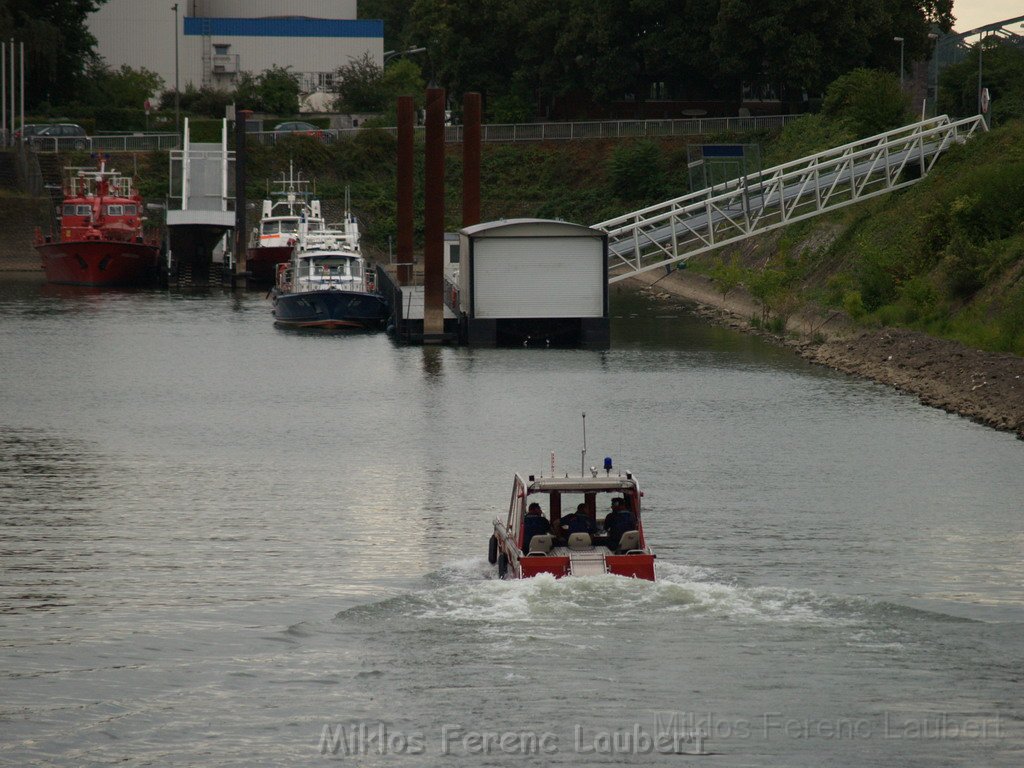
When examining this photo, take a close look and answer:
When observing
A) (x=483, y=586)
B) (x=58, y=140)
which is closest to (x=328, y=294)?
(x=483, y=586)

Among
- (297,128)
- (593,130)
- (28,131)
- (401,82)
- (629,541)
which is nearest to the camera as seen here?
(629,541)

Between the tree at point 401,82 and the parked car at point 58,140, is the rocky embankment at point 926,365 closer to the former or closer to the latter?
the parked car at point 58,140

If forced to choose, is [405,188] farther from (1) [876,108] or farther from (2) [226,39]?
(2) [226,39]

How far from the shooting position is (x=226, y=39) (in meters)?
127

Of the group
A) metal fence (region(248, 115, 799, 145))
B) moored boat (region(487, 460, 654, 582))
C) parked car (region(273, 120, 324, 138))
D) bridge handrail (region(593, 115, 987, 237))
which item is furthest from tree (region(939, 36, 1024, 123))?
moored boat (region(487, 460, 654, 582))

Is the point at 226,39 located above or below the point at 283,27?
below

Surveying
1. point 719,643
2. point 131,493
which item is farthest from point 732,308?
point 719,643

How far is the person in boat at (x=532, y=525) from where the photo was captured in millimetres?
22750

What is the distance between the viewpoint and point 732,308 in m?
69.3

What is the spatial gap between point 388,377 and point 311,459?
1363 cm

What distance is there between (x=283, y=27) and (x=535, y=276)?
79397 millimetres

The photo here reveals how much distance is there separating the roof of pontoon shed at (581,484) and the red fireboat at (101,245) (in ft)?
206

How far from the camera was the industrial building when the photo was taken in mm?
125250

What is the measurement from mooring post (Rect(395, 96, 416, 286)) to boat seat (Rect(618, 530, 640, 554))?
49.1m
